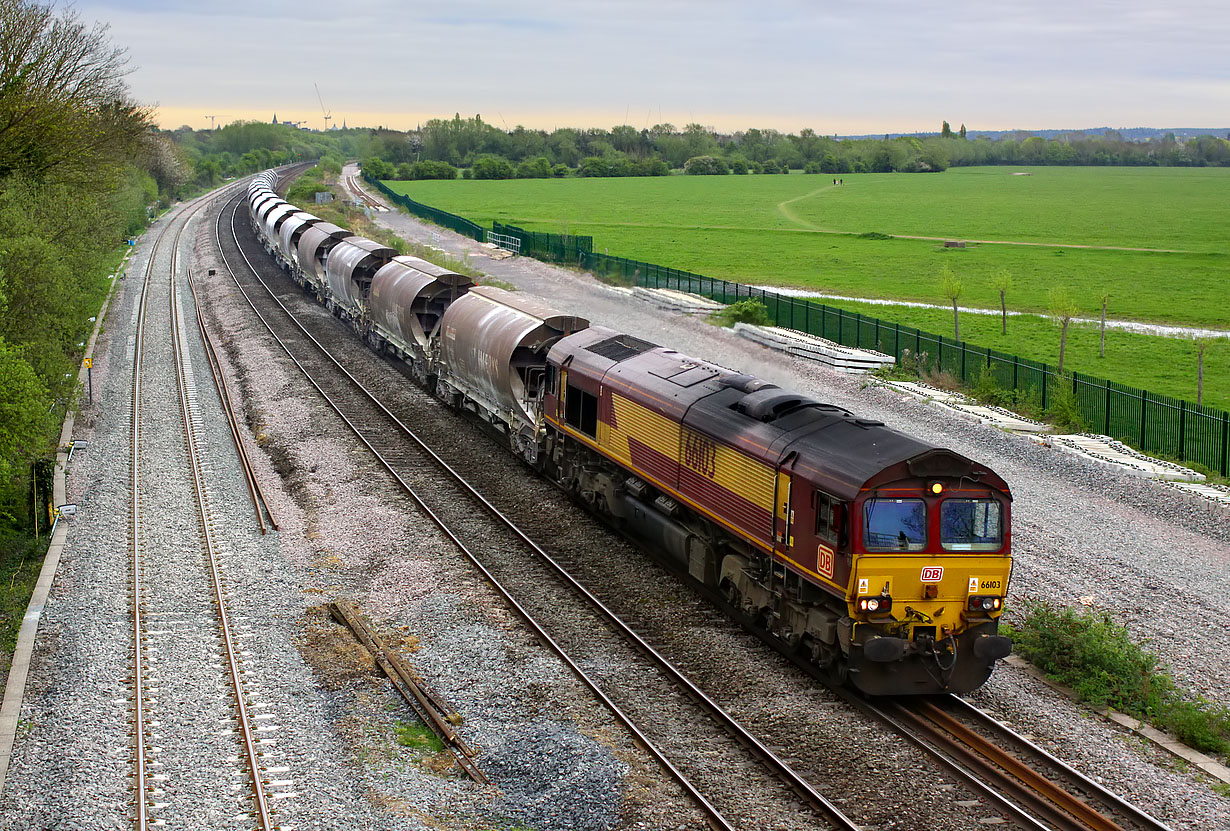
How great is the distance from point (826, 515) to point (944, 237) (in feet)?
316

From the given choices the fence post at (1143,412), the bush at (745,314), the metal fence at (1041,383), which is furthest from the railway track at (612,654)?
the bush at (745,314)

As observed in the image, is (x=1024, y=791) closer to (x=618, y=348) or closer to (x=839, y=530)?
(x=839, y=530)

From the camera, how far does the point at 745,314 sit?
4644cm

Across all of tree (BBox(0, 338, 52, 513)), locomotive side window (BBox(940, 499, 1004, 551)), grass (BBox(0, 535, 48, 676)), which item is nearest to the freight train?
locomotive side window (BBox(940, 499, 1004, 551))

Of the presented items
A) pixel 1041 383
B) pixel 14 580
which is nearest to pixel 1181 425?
pixel 1041 383

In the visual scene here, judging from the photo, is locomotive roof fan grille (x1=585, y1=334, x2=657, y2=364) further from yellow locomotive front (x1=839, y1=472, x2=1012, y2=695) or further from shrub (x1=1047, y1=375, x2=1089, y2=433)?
shrub (x1=1047, y1=375, x2=1089, y2=433)

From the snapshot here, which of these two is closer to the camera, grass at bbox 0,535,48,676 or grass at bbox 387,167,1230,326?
grass at bbox 0,535,48,676

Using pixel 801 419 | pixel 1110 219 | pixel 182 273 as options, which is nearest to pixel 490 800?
pixel 801 419

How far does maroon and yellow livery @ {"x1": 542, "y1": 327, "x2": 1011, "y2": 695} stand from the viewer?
13945 mm

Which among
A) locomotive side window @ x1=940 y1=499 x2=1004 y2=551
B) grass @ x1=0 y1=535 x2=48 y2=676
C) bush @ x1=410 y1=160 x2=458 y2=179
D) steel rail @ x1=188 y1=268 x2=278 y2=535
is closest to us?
locomotive side window @ x1=940 y1=499 x2=1004 y2=551

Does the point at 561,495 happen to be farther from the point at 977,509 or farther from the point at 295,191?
the point at 295,191

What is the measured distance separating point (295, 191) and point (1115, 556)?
102512 millimetres

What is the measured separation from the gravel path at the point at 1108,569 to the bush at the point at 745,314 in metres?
9.00

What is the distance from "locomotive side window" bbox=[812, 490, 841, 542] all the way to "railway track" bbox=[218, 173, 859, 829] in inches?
109
